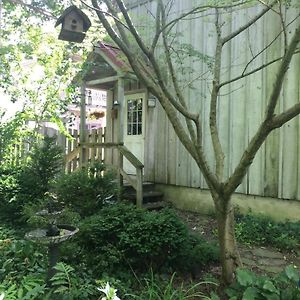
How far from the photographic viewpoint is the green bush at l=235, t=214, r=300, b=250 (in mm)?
4717

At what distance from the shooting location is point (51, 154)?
577 centimetres

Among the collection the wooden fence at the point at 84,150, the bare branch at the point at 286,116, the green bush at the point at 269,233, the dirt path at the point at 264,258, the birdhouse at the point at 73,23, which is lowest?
the dirt path at the point at 264,258

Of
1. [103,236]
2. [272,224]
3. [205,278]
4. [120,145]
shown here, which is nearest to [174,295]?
[205,278]

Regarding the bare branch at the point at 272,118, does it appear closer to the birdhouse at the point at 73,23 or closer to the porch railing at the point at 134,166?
the birdhouse at the point at 73,23

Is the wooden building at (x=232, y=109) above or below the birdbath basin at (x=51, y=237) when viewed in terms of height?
above

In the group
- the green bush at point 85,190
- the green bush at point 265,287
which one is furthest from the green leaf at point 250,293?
the green bush at point 85,190

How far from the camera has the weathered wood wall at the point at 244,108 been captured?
546 cm

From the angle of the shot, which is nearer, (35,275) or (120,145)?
(35,275)

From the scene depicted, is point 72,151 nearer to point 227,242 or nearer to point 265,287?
point 227,242

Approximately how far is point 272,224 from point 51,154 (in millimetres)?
3655

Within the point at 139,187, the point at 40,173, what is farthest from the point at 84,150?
the point at 40,173

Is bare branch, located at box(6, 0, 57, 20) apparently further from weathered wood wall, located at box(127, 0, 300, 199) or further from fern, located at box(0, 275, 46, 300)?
fern, located at box(0, 275, 46, 300)

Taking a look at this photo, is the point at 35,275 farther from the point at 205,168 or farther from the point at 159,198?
the point at 159,198

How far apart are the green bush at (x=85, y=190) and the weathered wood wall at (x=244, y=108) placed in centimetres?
191
